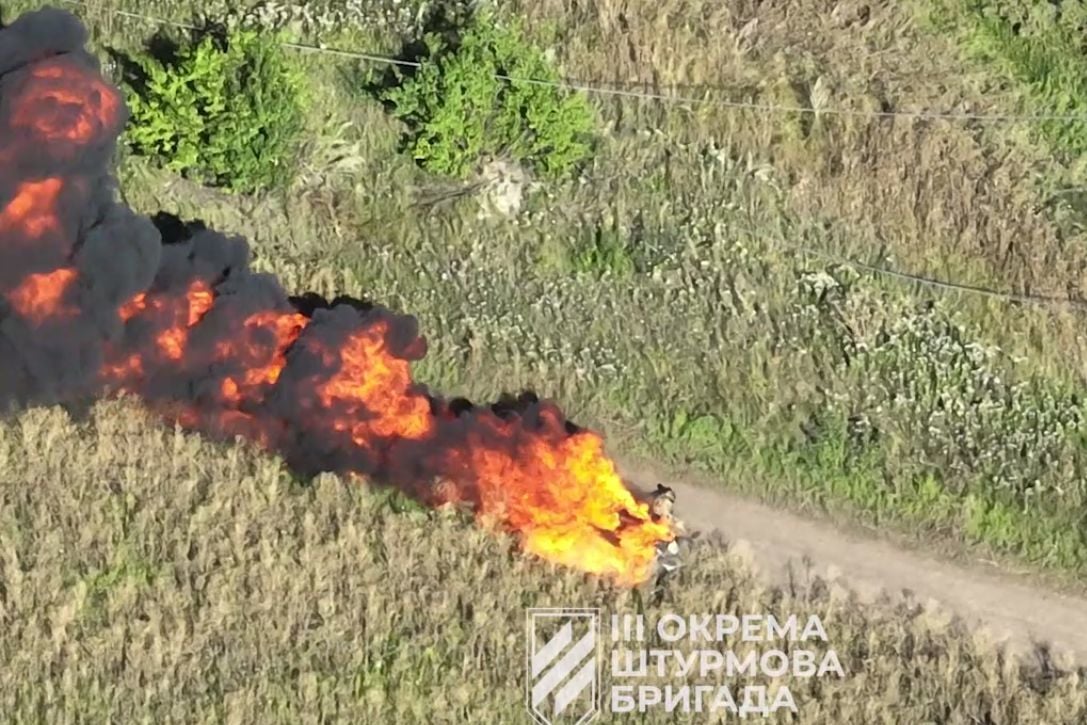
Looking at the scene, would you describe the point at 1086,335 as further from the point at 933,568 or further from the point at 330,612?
the point at 330,612

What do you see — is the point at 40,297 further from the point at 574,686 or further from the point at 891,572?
the point at 891,572

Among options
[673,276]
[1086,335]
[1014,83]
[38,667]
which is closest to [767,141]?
[673,276]

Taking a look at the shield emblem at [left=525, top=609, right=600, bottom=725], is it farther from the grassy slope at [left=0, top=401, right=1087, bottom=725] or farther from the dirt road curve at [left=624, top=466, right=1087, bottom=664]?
the dirt road curve at [left=624, top=466, right=1087, bottom=664]

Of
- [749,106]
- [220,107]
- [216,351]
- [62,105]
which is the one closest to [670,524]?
[749,106]

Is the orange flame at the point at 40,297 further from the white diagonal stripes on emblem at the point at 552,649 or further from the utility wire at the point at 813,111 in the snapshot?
the white diagonal stripes on emblem at the point at 552,649

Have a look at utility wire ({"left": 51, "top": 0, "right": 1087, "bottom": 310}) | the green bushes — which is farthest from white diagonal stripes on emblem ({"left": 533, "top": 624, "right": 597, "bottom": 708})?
the green bushes

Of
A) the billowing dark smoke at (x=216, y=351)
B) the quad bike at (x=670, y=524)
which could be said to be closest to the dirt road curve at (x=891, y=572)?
the quad bike at (x=670, y=524)
